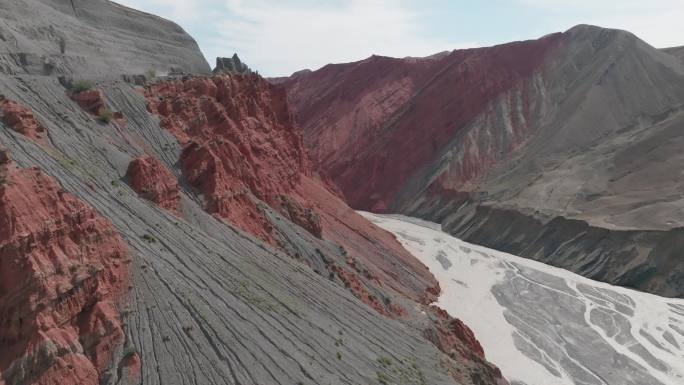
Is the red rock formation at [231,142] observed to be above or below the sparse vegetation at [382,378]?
above

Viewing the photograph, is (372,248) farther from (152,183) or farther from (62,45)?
(62,45)

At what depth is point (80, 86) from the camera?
29125 millimetres

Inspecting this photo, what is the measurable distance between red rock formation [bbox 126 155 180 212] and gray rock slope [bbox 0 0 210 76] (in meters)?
7.32

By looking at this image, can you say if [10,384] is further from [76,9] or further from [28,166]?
[76,9]

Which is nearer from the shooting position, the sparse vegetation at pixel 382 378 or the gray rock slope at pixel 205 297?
the gray rock slope at pixel 205 297

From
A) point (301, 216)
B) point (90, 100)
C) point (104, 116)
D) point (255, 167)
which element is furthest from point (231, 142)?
point (90, 100)

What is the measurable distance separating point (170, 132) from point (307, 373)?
1714 cm

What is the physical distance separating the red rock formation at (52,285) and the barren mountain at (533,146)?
48.6 metres

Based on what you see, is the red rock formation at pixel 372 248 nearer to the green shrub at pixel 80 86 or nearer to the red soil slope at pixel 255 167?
the red soil slope at pixel 255 167

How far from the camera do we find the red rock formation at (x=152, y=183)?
2497 cm

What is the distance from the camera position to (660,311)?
4791 cm

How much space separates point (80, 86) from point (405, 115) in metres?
83.9

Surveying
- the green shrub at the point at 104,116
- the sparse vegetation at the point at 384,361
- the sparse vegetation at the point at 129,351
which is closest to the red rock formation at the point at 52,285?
the sparse vegetation at the point at 129,351

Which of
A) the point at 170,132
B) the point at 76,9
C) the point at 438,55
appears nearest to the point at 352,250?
the point at 170,132
